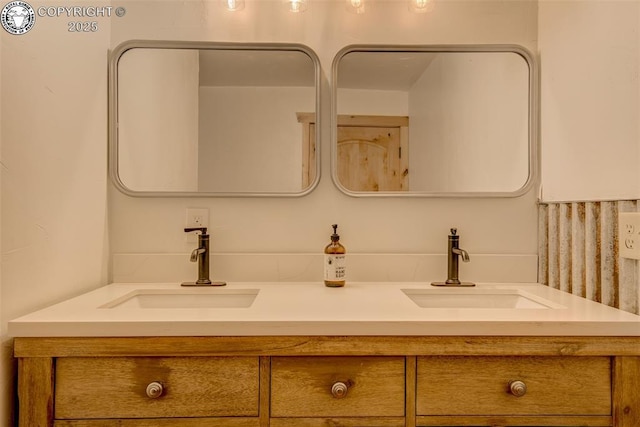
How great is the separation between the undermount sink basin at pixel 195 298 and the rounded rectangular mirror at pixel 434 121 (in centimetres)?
52

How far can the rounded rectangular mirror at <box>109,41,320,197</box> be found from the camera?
5.09ft

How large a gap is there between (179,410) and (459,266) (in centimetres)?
107

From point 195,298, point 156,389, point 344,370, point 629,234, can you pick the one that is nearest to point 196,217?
point 195,298

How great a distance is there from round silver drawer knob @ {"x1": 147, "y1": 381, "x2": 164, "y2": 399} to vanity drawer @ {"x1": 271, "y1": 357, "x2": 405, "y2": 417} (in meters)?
0.26

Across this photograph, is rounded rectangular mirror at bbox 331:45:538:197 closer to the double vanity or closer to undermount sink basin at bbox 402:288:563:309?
undermount sink basin at bbox 402:288:563:309

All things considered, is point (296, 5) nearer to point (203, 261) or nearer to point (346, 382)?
point (203, 261)

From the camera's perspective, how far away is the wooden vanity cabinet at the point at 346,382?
98cm

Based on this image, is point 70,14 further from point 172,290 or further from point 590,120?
point 590,120

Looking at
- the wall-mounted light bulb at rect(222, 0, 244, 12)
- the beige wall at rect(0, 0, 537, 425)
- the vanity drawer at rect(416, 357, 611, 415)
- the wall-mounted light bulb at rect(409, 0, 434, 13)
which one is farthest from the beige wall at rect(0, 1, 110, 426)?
the wall-mounted light bulb at rect(409, 0, 434, 13)

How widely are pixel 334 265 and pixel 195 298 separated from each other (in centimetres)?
48

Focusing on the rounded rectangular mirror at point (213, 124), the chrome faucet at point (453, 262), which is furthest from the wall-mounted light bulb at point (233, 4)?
the chrome faucet at point (453, 262)

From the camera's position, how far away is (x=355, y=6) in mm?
1582

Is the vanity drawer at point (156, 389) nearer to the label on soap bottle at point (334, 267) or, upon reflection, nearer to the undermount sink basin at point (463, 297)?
the label on soap bottle at point (334, 267)

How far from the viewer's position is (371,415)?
1.00 meters
